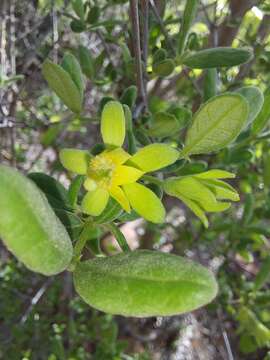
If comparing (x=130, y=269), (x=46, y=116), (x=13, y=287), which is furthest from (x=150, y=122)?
(x=46, y=116)

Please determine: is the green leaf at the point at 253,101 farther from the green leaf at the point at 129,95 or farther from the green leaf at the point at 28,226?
the green leaf at the point at 28,226

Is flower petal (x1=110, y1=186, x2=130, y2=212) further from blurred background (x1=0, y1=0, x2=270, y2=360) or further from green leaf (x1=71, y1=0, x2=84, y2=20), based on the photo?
green leaf (x1=71, y1=0, x2=84, y2=20)

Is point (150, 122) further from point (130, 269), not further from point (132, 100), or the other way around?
point (130, 269)

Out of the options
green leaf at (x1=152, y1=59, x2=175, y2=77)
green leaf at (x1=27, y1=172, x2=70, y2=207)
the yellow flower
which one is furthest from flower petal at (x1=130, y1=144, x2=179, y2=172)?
green leaf at (x1=152, y1=59, x2=175, y2=77)

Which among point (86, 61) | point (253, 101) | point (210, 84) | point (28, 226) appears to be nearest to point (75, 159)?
point (28, 226)

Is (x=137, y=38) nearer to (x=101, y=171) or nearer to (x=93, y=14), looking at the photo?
(x=101, y=171)

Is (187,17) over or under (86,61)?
over

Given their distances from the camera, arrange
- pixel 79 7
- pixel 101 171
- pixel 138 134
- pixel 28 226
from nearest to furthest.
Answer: pixel 28 226
pixel 101 171
pixel 138 134
pixel 79 7
